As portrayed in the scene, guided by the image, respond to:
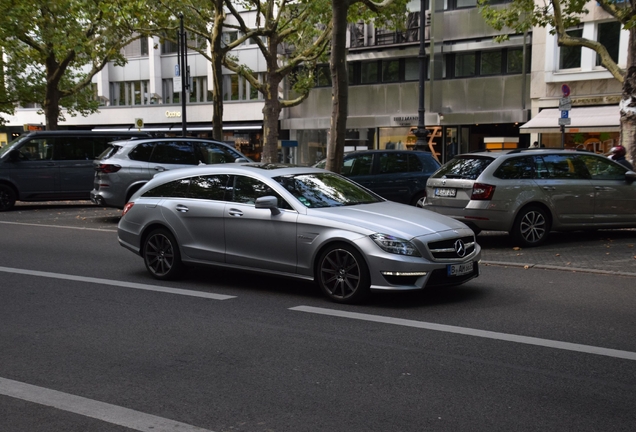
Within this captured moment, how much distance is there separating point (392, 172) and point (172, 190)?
27.4ft

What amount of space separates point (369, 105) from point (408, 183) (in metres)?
24.4

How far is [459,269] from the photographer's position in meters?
8.06

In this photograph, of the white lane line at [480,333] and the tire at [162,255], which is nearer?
the white lane line at [480,333]

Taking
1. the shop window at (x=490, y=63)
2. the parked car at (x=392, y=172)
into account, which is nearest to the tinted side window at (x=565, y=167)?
the parked car at (x=392, y=172)

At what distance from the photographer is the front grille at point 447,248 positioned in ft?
25.8

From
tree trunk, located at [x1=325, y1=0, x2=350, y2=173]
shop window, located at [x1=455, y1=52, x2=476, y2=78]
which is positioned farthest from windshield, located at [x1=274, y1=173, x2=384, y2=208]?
shop window, located at [x1=455, y1=52, x2=476, y2=78]

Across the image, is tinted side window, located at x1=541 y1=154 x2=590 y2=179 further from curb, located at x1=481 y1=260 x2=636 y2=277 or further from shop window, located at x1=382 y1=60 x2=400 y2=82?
shop window, located at x1=382 y1=60 x2=400 y2=82

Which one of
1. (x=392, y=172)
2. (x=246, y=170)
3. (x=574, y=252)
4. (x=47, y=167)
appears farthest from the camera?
(x=47, y=167)

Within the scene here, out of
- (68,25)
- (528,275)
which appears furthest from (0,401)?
(68,25)

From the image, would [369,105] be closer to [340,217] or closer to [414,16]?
[414,16]

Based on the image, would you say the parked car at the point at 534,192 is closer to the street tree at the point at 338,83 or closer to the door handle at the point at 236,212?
the street tree at the point at 338,83

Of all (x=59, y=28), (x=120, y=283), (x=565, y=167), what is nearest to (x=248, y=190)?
(x=120, y=283)

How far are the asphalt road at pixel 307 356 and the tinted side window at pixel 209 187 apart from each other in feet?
3.60

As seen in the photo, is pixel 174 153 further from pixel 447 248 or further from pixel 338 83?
pixel 447 248
